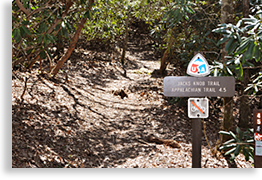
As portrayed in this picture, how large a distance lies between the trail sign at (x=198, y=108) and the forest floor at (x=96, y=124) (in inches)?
92.8

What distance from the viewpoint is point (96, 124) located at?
22.7ft

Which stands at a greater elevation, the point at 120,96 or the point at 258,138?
the point at 120,96

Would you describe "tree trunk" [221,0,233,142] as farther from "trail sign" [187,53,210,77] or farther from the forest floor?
"trail sign" [187,53,210,77]

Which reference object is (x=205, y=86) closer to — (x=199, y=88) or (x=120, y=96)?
(x=199, y=88)

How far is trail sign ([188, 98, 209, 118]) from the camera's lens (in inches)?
124

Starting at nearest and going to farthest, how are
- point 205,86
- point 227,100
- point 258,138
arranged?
1. point 205,86
2. point 258,138
3. point 227,100

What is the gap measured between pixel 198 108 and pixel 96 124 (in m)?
4.28

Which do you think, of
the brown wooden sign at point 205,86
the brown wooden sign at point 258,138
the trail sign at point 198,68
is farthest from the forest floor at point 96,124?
the trail sign at point 198,68

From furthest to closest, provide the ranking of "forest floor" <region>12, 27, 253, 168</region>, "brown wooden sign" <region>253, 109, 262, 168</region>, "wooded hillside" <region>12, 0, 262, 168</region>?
"forest floor" <region>12, 27, 253, 168</region>, "wooded hillside" <region>12, 0, 262, 168</region>, "brown wooden sign" <region>253, 109, 262, 168</region>

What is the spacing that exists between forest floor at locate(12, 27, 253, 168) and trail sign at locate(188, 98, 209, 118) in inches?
92.8

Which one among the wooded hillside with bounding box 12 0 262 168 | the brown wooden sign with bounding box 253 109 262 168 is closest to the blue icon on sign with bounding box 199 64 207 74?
the wooded hillside with bounding box 12 0 262 168

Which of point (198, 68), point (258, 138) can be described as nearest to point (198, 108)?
point (198, 68)

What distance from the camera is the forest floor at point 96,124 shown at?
5.06 meters

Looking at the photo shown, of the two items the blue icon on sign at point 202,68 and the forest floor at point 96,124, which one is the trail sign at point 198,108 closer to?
the blue icon on sign at point 202,68
